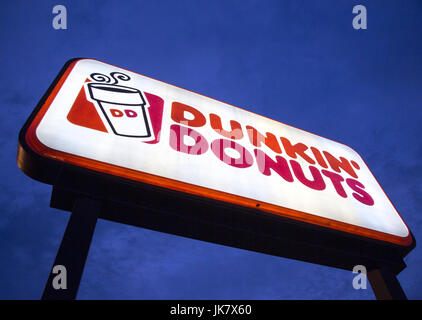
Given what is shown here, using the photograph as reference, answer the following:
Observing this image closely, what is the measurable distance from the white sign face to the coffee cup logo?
0.04 feet

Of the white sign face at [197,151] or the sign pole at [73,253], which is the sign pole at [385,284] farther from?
the sign pole at [73,253]

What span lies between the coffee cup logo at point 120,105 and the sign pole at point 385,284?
3.17 meters

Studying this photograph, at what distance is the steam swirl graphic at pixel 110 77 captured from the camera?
363 cm

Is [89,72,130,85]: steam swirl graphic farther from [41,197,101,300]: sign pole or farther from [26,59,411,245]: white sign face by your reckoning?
[41,197,101,300]: sign pole

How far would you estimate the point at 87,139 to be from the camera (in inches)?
107

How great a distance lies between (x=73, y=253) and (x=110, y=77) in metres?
2.43

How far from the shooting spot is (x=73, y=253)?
2.17 meters

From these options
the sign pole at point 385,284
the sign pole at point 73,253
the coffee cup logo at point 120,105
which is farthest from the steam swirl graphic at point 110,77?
the sign pole at point 385,284

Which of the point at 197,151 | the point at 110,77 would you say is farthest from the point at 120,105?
the point at 197,151

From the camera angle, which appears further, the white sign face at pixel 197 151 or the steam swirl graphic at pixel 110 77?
the steam swirl graphic at pixel 110 77

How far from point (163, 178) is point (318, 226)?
1822 mm

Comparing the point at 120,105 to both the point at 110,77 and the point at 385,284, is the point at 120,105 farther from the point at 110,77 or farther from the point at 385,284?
the point at 385,284

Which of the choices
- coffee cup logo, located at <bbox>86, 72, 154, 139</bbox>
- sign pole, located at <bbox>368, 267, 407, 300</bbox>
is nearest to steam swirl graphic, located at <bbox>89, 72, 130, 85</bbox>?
coffee cup logo, located at <bbox>86, 72, 154, 139</bbox>
